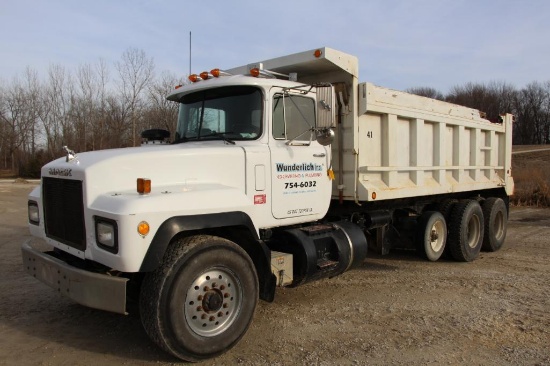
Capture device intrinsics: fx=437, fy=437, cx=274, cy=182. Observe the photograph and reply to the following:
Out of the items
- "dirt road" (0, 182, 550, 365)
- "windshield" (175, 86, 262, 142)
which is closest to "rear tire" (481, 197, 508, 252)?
"dirt road" (0, 182, 550, 365)

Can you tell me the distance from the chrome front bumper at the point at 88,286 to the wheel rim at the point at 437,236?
5.71 metres

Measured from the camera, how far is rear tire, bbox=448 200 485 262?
312 inches

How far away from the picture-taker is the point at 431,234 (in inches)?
300

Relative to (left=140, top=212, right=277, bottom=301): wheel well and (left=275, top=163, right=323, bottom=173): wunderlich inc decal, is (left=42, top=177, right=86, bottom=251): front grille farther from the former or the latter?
(left=275, top=163, right=323, bottom=173): wunderlich inc decal

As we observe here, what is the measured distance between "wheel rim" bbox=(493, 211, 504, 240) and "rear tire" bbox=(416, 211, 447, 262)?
1.98 metres

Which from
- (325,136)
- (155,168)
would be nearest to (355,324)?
(325,136)

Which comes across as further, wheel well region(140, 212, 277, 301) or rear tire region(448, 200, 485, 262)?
rear tire region(448, 200, 485, 262)

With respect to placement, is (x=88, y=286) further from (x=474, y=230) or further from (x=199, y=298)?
(x=474, y=230)

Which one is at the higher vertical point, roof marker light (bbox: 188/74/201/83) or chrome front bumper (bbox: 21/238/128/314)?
roof marker light (bbox: 188/74/201/83)

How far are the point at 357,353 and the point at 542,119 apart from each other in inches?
3900

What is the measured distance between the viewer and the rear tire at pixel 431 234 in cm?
737

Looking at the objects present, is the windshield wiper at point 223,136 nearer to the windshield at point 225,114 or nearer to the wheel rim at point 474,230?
the windshield at point 225,114

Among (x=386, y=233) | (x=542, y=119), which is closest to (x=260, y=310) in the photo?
(x=386, y=233)

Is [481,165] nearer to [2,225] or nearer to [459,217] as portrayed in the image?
[459,217]
